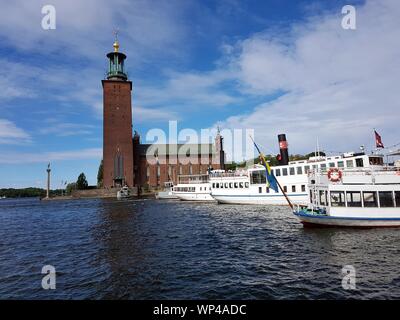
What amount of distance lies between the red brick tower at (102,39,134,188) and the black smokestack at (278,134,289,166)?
241 feet

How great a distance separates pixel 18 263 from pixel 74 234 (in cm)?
1057

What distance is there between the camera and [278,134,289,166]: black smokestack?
5200cm

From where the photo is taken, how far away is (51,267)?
1895 cm

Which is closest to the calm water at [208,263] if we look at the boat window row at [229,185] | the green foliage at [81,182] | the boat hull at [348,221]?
the boat hull at [348,221]

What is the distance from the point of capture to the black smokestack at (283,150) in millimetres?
52000

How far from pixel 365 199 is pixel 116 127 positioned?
99853mm

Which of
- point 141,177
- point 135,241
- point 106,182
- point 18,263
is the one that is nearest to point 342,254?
point 135,241

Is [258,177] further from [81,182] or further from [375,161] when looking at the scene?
[81,182]

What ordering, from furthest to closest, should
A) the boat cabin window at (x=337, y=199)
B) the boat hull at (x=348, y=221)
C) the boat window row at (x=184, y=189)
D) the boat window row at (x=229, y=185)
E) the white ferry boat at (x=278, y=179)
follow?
the boat window row at (x=184, y=189) < the boat window row at (x=229, y=185) < the white ferry boat at (x=278, y=179) < the boat cabin window at (x=337, y=199) < the boat hull at (x=348, y=221)

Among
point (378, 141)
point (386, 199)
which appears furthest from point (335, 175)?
point (378, 141)

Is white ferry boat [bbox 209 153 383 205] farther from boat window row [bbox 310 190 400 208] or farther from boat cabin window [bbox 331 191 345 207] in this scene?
boat cabin window [bbox 331 191 345 207]

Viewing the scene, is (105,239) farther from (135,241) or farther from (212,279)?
(212,279)
